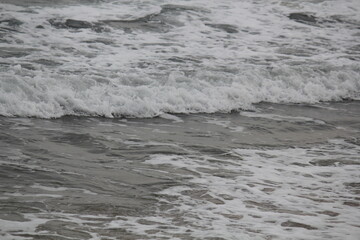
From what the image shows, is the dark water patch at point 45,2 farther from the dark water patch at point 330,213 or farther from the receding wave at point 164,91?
the dark water patch at point 330,213

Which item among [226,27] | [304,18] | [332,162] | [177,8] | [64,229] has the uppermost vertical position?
[177,8]

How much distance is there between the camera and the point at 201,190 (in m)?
5.77

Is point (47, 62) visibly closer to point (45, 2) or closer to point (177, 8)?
point (45, 2)

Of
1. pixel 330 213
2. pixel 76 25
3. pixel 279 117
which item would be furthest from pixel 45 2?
pixel 330 213

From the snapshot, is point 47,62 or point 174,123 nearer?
point 174,123

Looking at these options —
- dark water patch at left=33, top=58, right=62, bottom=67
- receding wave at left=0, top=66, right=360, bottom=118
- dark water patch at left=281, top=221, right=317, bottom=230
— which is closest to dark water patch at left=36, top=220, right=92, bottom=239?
dark water patch at left=281, top=221, right=317, bottom=230

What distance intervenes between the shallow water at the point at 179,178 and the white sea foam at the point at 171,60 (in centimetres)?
52

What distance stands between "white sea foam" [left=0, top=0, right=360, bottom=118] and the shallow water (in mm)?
524

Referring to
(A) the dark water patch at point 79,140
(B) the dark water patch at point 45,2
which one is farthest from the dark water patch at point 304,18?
(A) the dark water patch at point 79,140

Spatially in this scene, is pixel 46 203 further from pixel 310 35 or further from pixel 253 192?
pixel 310 35

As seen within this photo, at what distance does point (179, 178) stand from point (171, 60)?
5671 mm

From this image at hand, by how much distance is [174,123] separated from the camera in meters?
8.54

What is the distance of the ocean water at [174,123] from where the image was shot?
16.5ft

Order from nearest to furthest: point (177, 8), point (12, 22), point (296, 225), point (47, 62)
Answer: point (296, 225)
point (47, 62)
point (12, 22)
point (177, 8)
